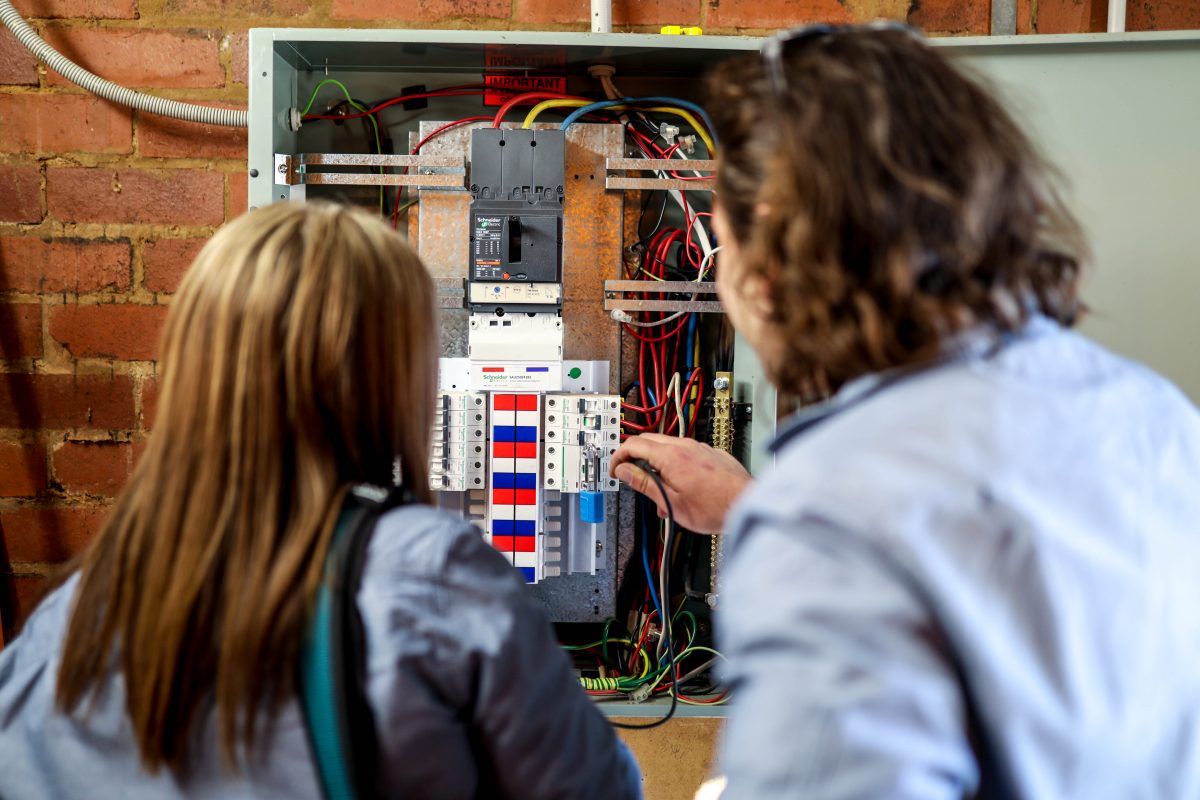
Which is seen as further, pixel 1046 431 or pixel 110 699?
pixel 110 699

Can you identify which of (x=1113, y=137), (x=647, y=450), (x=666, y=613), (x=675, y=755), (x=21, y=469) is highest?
(x=1113, y=137)

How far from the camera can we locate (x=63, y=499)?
184 cm

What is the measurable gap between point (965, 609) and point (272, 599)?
430 millimetres

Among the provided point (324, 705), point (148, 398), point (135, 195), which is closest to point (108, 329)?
point (148, 398)

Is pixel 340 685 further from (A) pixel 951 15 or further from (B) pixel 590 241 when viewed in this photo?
(A) pixel 951 15

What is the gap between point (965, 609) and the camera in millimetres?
450

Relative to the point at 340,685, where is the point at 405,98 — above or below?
above

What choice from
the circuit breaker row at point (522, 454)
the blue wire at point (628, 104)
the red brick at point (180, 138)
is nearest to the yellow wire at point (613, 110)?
the blue wire at point (628, 104)

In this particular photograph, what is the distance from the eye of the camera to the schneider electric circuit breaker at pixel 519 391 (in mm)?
1568

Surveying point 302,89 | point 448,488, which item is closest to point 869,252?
point 448,488

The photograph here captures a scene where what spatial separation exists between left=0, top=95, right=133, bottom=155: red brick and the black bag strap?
1.49 m

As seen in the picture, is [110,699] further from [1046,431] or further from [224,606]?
[1046,431]

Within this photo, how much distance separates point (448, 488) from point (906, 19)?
1275mm

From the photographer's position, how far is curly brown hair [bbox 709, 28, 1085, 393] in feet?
1.81
